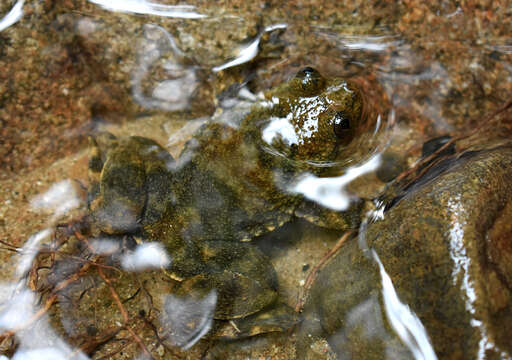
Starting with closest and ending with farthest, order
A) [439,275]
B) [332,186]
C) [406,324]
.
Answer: [439,275] < [406,324] < [332,186]

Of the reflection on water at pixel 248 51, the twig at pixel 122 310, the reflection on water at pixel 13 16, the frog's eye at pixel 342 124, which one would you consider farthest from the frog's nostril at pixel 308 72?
the reflection on water at pixel 13 16

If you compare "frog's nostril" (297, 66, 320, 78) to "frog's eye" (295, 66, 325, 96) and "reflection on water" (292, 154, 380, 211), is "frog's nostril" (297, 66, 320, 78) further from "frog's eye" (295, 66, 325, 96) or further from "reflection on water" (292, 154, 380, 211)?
"reflection on water" (292, 154, 380, 211)

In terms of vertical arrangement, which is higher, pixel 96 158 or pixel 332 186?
pixel 96 158

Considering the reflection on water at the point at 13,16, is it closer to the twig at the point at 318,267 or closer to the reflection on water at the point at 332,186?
the reflection on water at the point at 332,186

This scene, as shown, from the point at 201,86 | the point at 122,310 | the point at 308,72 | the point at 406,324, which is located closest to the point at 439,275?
the point at 406,324

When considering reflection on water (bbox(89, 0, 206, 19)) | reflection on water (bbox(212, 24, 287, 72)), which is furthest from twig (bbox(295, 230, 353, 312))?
reflection on water (bbox(89, 0, 206, 19))

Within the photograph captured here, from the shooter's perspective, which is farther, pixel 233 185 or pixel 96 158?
pixel 96 158

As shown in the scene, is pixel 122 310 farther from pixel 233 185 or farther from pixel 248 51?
pixel 248 51
